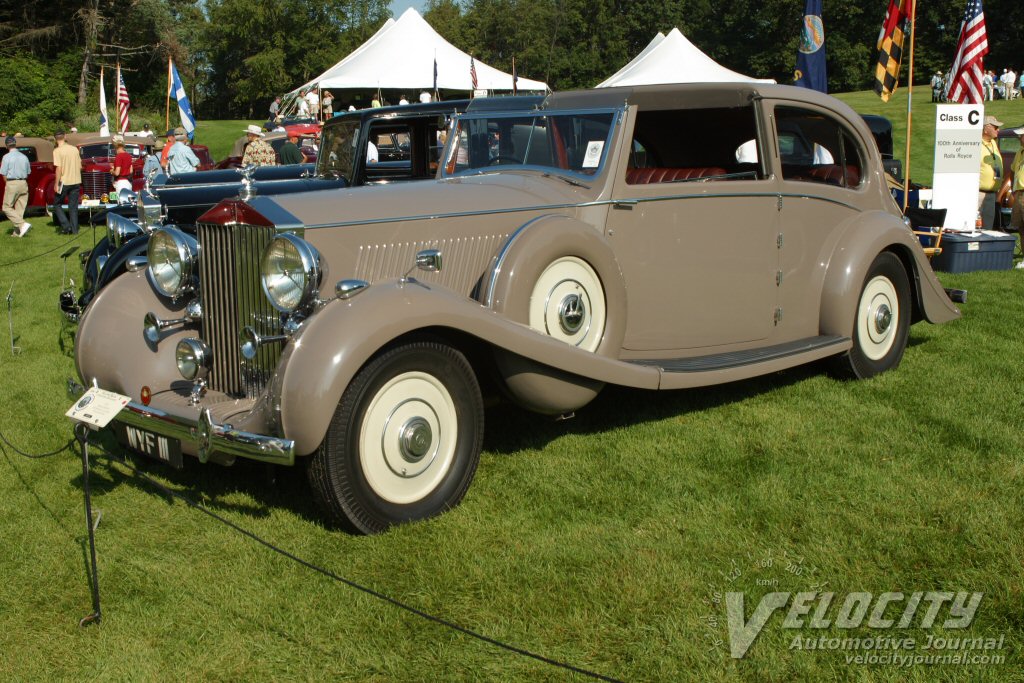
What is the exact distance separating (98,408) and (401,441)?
1.23m

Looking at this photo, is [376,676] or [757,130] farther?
[757,130]

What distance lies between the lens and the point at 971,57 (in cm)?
1225

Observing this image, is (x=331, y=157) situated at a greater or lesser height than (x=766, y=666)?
A: greater

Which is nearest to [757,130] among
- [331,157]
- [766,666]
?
[766,666]

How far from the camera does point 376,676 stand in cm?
296

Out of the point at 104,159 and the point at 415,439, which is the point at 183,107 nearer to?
the point at 104,159

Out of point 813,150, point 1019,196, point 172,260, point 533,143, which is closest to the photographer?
point 172,260

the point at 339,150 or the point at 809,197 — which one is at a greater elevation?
the point at 339,150

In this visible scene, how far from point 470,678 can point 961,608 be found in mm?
1779

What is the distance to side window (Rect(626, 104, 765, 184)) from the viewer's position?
5.97 metres

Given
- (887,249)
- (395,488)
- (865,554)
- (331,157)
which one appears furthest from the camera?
(331,157)

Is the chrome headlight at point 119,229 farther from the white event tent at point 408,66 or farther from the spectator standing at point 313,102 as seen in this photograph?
the spectator standing at point 313,102

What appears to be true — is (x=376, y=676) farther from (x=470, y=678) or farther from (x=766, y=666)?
(x=766, y=666)

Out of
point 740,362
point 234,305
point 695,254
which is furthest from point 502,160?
point 234,305
